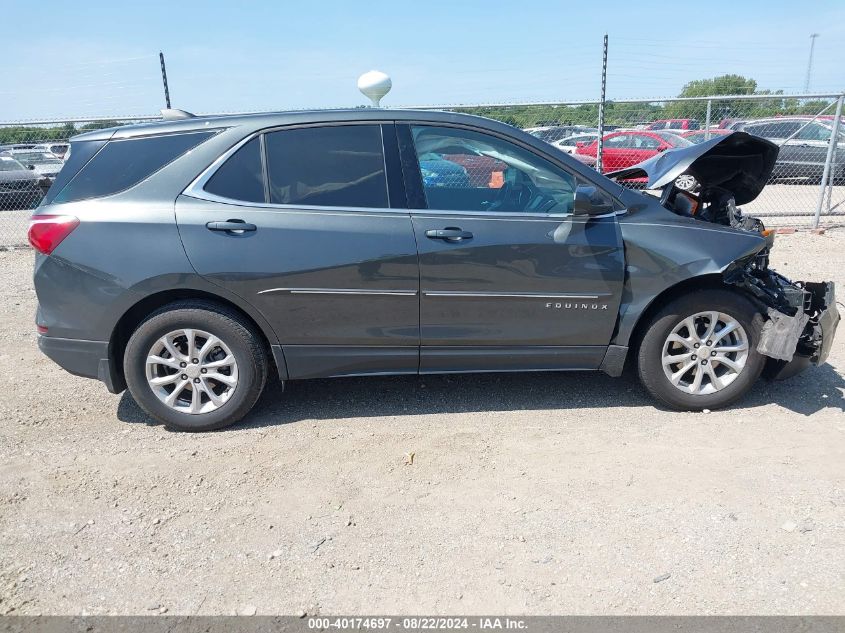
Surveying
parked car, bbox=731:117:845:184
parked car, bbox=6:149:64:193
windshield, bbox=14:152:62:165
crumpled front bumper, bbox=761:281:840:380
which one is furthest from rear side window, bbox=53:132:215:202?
windshield, bbox=14:152:62:165

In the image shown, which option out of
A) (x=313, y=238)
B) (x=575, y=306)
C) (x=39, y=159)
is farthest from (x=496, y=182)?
(x=39, y=159)

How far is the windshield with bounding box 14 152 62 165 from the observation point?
1412 centimetres

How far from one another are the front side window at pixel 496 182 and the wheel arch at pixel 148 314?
1.24 metres

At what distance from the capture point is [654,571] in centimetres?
273

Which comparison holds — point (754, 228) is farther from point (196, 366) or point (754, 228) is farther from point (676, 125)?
point (676, 125)

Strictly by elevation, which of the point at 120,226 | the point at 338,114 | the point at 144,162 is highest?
the point at 338,114

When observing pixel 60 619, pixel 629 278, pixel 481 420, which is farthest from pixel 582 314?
pixel 60 619

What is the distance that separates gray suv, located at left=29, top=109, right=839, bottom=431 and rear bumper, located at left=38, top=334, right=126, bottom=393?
0.4 inches

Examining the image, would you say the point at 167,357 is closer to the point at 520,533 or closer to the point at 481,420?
the point at 481,420

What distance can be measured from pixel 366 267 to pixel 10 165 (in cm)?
1414

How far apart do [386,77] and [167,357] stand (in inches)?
198

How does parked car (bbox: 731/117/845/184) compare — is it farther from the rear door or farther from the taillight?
the taillight

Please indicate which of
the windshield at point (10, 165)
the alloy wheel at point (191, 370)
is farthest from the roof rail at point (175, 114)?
the windshield at point (10, 165)

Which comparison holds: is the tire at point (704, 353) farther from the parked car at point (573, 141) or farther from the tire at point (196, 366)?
the parked car at point (573, 141)
